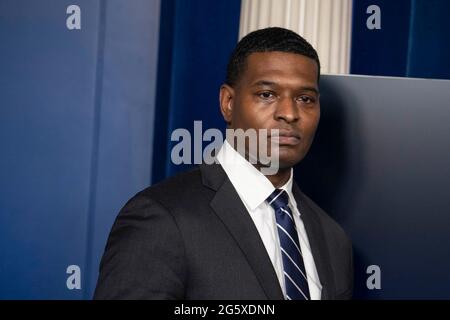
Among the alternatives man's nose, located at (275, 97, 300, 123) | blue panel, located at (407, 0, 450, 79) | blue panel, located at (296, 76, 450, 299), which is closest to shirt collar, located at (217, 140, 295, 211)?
man's nose, located at (275, 97, 300, 123)

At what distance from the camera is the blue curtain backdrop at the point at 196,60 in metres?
2.29

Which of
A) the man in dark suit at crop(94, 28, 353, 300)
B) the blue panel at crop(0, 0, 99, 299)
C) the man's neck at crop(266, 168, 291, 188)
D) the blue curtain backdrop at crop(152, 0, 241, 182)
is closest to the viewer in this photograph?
the man in dark suit at crop(94, 28, 353, 300)

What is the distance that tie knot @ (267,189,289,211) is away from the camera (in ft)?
4.23

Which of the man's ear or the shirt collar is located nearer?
the shirt collar

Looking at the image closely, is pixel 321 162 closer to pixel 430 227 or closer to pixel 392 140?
pixel 392 140

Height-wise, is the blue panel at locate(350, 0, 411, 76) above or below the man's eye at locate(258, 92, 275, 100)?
above

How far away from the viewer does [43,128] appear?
2053 millimetres

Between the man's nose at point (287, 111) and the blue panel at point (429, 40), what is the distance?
1290 millimetres

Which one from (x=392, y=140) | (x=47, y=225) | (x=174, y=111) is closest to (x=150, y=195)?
(x=392, y=140)

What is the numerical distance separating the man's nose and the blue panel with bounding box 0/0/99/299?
96 cm

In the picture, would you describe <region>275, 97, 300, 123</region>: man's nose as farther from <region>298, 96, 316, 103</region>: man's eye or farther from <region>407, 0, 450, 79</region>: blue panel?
<region>407, 0, 450, 79</region>: blue panel

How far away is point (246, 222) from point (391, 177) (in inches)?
28.8

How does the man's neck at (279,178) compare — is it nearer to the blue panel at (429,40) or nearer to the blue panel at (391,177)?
the blue panel at (391,177)

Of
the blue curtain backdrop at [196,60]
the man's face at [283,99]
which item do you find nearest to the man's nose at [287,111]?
the man's face at [283,99]
